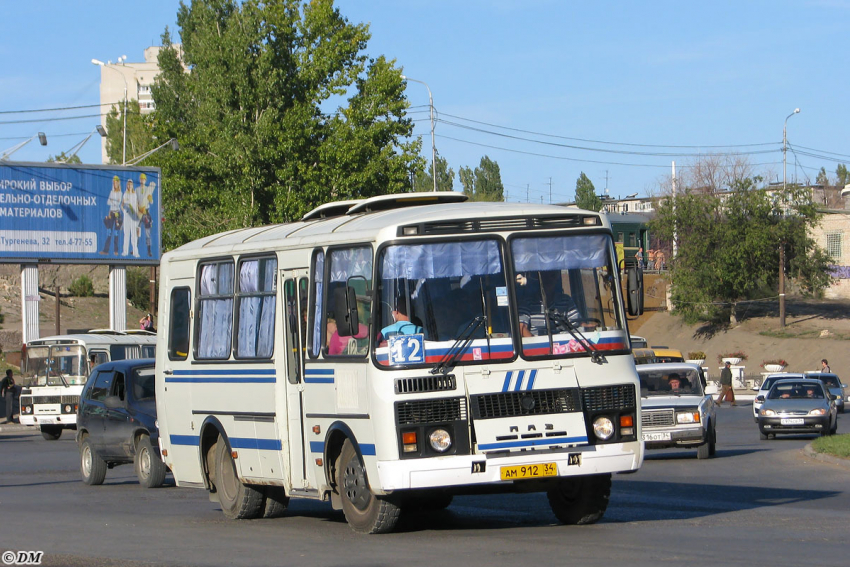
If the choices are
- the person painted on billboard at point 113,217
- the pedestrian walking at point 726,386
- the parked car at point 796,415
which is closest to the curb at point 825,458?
the parked car at point 796,415

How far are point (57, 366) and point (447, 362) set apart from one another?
2581cm

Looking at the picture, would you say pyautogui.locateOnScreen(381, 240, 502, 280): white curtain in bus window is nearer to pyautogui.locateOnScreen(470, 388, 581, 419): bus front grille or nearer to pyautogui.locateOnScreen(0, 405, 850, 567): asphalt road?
pyautogui.locateOnScreen(470, 388, 581, 419): bus front grille

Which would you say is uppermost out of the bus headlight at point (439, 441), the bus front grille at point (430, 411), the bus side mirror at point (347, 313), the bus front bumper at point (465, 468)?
the bus side mirror at point (347, 313)

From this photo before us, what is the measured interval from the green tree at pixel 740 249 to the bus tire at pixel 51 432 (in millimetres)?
50566

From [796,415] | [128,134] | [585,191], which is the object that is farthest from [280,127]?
[585,191]

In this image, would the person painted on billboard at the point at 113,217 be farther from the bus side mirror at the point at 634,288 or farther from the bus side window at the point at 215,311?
the bus side mirror at the point at 634,288

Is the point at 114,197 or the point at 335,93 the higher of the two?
the point at 335,93

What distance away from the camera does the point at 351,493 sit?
11.4m

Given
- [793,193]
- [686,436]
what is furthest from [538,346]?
[793,193]

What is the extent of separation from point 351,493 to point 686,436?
12.6 meters

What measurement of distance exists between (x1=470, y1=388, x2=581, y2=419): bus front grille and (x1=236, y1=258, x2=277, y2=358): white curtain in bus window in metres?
2.94

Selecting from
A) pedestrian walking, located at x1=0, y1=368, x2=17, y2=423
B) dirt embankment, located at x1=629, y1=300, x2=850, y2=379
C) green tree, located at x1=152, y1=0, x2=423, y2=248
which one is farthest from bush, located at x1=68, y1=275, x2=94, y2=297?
pedestrian walking, located at x1=0, y1=368, x2=17, y2=423

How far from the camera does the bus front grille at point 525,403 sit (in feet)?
34.8

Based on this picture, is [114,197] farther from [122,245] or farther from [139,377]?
[139,377]
